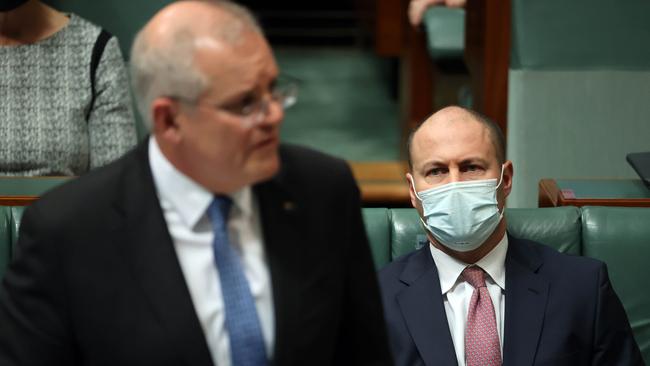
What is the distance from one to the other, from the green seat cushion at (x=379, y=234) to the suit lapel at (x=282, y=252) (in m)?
0.98

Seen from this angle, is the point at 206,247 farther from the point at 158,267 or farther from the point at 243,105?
the point at 243,105

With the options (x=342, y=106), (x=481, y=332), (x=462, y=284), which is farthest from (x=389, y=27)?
(x=481, y=332)

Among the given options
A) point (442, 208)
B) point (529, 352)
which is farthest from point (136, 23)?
point (529, 352)

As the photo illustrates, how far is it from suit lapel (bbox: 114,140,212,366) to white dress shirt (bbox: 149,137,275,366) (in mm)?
21

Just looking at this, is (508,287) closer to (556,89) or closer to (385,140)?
(556,89)

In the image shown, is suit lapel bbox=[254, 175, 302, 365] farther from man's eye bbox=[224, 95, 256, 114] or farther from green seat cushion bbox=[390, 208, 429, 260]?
green seat cushion bbox=[390, 208, 429, 260]

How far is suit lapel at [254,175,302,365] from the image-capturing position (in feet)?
4.73

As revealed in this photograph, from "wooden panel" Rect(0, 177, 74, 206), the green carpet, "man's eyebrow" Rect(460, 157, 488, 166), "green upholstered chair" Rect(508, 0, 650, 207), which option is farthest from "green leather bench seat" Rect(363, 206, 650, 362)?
the green carpet

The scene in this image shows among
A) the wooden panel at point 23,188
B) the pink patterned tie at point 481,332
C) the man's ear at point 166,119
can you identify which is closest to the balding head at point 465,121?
the pink patterned tie at point 481,332

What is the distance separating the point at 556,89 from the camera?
3324 millimetres

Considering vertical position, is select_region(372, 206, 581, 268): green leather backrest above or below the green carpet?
above

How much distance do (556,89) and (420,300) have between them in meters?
1.24

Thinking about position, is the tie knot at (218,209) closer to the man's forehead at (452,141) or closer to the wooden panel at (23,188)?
the man's forehead at (452,141)

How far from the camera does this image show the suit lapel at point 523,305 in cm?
222
